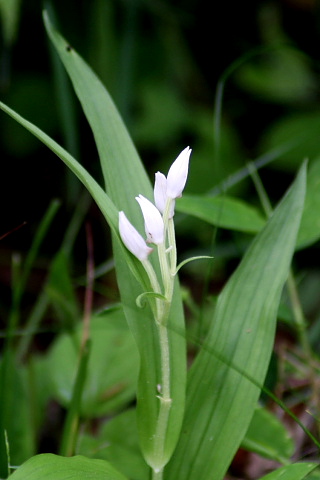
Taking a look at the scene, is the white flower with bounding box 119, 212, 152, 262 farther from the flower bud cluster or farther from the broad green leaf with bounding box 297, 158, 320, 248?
the broad green leaf with bounding box 297, 158, 320, 248

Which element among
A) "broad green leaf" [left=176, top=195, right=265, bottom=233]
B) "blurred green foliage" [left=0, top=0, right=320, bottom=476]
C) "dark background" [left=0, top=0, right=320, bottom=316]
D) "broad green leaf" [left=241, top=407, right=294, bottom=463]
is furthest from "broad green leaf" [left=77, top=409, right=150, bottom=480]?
"dark background" [left=0, top=0, right=320, bottom=316]

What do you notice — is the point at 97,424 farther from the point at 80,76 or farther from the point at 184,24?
the point at 184,24

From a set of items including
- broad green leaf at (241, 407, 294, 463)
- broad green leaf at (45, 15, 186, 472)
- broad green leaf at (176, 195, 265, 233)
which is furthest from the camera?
broad green leaf at (176, 195, 265, 233)

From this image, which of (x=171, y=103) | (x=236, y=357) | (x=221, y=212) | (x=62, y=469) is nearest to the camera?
(x=62, y=469)

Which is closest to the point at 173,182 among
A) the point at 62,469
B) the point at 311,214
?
the point at 62,469

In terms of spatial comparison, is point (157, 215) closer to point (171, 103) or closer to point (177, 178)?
point (177, 178)

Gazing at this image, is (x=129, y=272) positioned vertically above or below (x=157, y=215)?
below

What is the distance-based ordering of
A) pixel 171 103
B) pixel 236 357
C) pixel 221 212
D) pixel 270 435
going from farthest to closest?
1. pixel 171 103
2. pixel 221 212
3. pixel 270 435
4. pixel 236 357
